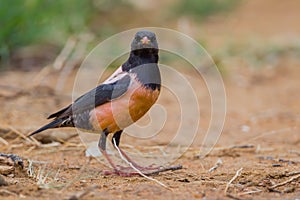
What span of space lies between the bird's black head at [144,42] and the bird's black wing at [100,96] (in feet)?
0.86

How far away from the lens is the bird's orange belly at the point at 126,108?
4.01m

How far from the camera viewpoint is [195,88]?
8391 mm

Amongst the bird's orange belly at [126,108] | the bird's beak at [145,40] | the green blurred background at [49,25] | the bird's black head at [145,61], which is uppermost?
the green blurred background at [49,25]

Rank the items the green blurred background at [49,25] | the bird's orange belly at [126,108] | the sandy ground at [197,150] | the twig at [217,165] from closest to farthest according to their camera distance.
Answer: the sandy ground at [197,150] → the bird's orange belly at [126,108] → the twig at [217,165] → the green blurred background at [49,25]

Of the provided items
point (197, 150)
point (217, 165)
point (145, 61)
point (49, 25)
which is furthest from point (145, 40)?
point (49, 25)

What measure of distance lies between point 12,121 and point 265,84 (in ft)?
14.6

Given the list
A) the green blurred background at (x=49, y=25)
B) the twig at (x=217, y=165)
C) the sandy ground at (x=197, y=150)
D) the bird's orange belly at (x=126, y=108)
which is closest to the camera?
the sandy ground at (x=197, y=150)

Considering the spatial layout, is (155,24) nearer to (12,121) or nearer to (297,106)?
(297,106)

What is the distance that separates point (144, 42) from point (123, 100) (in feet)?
1.57

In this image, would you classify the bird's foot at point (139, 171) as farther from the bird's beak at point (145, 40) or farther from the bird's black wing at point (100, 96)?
the bird's beak at point (145, 40)

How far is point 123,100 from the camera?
13.2ft

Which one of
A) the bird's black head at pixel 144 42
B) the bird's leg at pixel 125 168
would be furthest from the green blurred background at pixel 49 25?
the bird's leg at pixel 125 168

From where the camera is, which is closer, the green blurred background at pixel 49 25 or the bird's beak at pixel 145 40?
the bird's beak at pixel 145 40

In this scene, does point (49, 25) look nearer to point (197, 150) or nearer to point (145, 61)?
point (197, 150)
